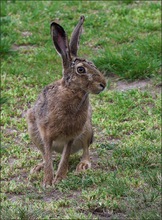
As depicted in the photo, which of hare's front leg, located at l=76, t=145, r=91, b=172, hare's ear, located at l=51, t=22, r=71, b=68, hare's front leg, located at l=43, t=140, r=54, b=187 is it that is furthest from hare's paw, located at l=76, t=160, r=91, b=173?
hare's ear, located at l=51, t=22, r=71, b=68

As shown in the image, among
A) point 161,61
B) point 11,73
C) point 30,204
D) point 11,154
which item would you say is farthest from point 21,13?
point 30,204

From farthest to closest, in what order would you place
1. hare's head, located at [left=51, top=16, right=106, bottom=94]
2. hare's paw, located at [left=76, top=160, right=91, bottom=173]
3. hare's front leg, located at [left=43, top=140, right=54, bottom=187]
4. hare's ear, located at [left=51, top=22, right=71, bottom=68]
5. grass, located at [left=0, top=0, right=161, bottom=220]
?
1. hare's paw, located at [left=76, top=160, right=91, bottom=173]
2. hare's front leg, located at [left=43, top=140, right=54, bottom=187]
3. hare's ear, located at [left=51, top=22, right=71, bottom=68]
4. hare's head, located at [left=51, top=16, right=106, bottom=94]
5. grass, located at [left=0, top=0, right=161, bottom=220]

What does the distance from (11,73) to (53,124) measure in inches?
132

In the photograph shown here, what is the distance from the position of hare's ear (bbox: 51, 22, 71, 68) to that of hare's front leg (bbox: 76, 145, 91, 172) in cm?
108

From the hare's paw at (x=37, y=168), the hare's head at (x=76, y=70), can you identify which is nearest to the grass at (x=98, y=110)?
the hare's paw at (x=37, y=168)

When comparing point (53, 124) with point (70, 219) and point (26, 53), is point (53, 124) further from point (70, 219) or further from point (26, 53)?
point (26, 53)

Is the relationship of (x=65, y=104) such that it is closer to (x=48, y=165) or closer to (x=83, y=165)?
(x=48, y=165)

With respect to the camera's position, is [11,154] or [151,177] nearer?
[151,177]

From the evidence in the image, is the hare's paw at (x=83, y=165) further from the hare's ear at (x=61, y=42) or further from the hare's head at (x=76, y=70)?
the hare's ear at (x=61, y=42)

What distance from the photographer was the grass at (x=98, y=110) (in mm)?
Result: 6180

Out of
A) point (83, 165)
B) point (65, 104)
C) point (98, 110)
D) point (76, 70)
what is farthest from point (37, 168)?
point (98, 110)

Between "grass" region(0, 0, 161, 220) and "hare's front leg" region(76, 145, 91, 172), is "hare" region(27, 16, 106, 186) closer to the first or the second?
"hare's front leg" region(76, 145, 91, 172)

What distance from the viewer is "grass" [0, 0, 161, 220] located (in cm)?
618

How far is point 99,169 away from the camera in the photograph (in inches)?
282
